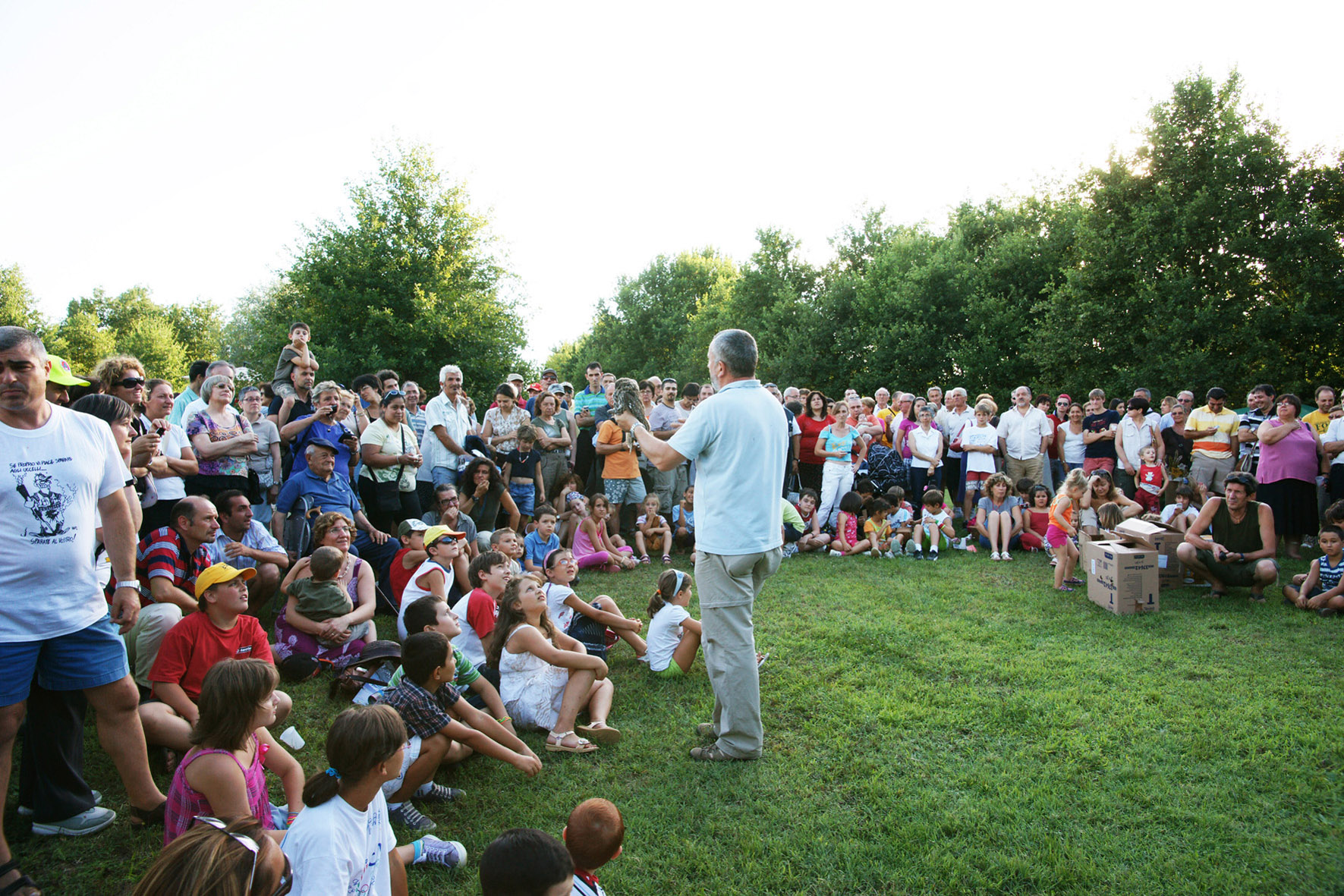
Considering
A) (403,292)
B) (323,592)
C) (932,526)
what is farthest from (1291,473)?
(403,292)

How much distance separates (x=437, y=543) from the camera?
536 centimetres

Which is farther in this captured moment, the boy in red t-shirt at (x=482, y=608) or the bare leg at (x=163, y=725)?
the boy in red t-shirt at (x=482, y=608)

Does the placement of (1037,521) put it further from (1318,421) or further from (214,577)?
(214,577)

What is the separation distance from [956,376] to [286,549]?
2347cm

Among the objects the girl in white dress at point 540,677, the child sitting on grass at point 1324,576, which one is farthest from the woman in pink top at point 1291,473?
the girl in white dress at point 540,677

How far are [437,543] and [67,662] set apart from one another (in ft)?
8.63

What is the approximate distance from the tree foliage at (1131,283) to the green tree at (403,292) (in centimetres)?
1257

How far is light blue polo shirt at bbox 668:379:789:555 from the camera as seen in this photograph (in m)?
3.71

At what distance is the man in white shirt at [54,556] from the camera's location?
→ 103 inches

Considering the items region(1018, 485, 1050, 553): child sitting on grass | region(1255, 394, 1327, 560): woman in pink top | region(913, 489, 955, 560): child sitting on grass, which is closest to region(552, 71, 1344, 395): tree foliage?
region(1255, 394, 1327, 560): woman in pink top

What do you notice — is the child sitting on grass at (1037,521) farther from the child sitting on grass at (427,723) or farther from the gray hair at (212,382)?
the gray hair at (212,382)

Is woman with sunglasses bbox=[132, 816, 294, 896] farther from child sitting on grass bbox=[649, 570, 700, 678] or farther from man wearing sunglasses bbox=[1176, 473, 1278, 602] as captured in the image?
man wearing sunglasses bbox=[1176, 473, 1278, 602]

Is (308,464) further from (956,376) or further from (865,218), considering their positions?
(865,218)

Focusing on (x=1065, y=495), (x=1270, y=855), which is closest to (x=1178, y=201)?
(x=1065, y=495)
